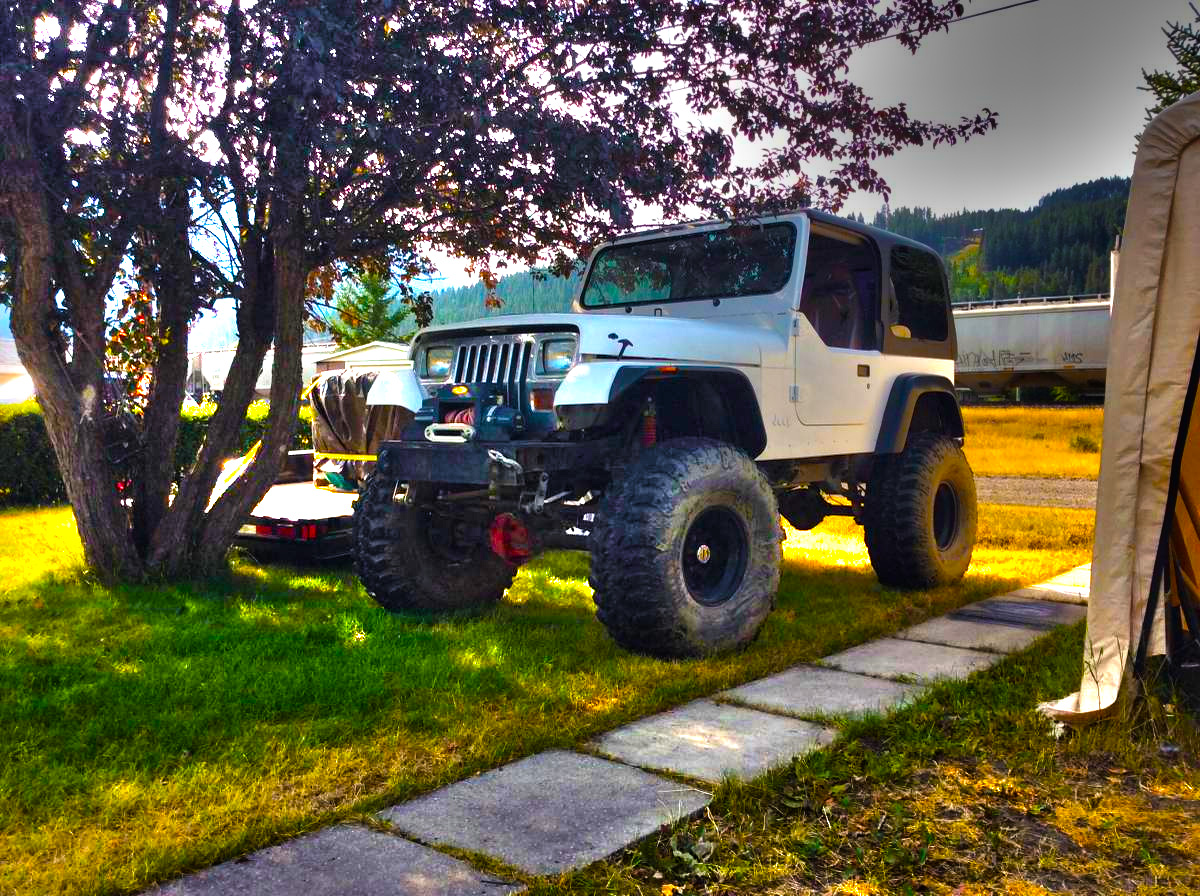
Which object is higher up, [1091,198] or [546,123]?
[1091,198]

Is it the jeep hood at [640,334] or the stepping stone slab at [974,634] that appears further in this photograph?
the stepping stone slab at [974,634]

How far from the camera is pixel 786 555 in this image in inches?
334

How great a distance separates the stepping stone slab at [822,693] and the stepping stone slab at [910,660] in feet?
0.47

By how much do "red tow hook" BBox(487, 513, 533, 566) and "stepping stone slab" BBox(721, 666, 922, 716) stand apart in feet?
4.56

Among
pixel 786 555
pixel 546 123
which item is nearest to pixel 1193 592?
pixel 546 123

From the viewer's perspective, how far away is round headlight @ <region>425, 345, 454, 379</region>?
5.45 meters

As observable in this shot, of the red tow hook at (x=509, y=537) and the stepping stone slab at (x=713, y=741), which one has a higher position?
the red tow hook at (x=509, y=537)

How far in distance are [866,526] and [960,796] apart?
3.68 metres

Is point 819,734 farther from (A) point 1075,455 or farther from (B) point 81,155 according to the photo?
(A) point 1075,455

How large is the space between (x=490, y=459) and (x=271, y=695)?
139 centimetres

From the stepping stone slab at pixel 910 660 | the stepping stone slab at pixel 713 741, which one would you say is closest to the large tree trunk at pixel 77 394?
the stepping stone slab at pixel 713 741

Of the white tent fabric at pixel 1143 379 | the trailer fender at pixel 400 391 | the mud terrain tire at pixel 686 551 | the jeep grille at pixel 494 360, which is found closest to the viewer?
the white tent fabric at pixel 1143 379

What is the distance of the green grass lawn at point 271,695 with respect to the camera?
9.61 ft

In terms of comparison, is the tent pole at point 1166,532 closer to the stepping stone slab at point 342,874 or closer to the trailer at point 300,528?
the stepping stone slab at point 342,874
